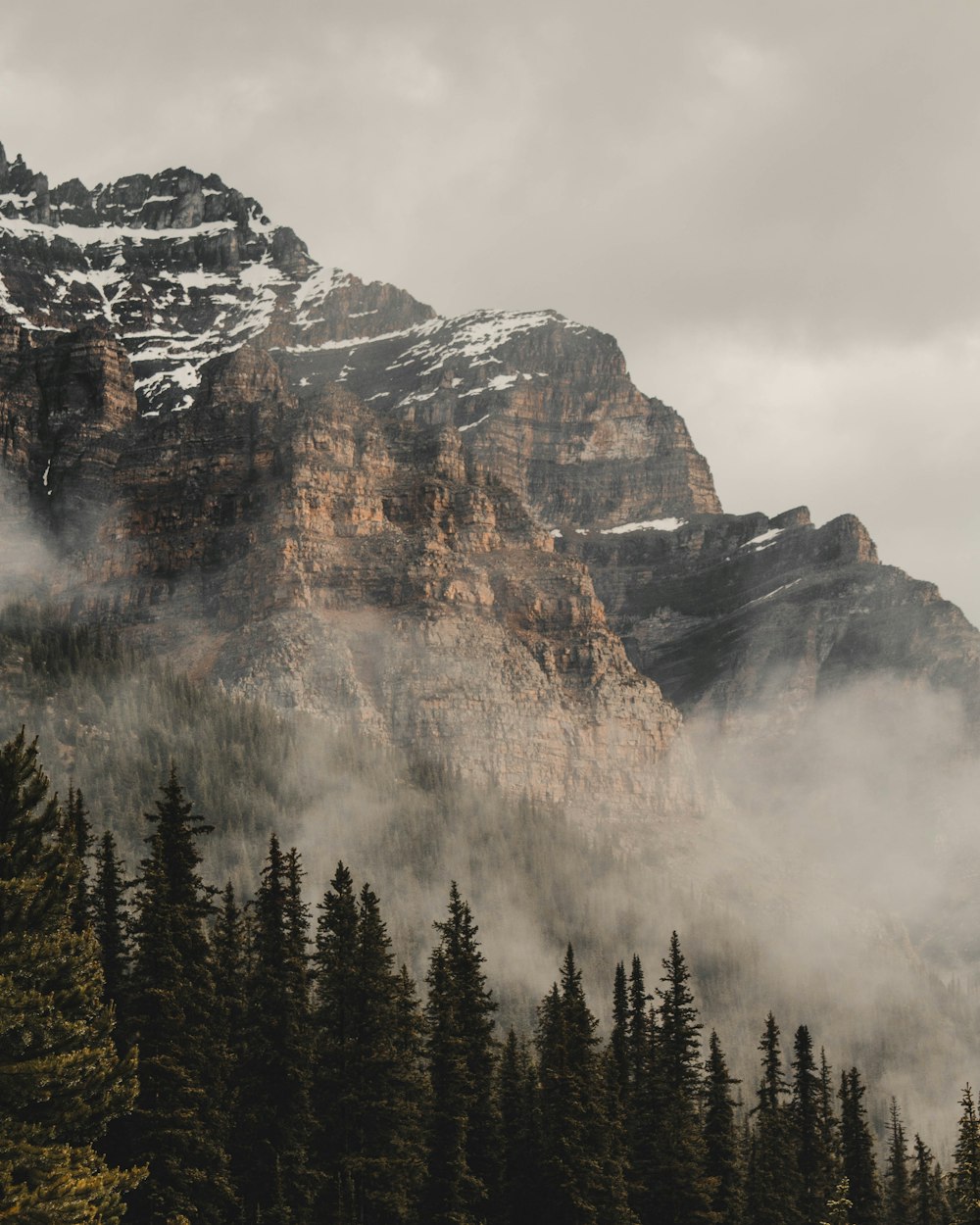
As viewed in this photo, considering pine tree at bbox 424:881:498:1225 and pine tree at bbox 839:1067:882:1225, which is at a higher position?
pine tree at bbox 424:881:498:1225

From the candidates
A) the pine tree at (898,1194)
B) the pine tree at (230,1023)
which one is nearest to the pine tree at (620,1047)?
the pine tree at (898,1194)

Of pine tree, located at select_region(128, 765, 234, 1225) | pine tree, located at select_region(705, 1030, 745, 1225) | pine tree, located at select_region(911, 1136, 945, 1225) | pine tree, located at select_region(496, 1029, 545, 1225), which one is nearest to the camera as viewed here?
pine tree, located at select_region(128, 765, 234, 1225)

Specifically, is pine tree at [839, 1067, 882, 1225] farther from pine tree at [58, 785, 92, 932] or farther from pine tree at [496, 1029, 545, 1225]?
pine tree at [58, 785, 92, 932]

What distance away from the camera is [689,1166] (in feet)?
261

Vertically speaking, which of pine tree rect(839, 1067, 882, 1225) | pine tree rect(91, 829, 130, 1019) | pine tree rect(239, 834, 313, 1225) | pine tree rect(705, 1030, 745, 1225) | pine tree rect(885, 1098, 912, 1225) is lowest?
pine tree rect(885, 1098, 912, 1225)

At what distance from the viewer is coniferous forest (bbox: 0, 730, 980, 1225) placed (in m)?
39.8

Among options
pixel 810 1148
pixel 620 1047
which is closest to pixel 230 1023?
pixel 620 1047

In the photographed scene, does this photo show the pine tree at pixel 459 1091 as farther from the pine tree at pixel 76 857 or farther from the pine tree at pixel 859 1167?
the pine tree at pixel 859 1167

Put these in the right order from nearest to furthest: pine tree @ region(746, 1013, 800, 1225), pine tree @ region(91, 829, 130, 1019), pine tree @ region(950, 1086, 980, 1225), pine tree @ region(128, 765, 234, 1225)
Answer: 1. pine tree @ region(128, 765, 234, 1225)
2. pine tree @ region(950, 1086, 980, 1225)
3. pine tree @ region(91, 829, 130, 1019)
4. pine tree @ region(746, 1013, 800, 1225)

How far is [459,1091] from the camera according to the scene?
71.1 meters

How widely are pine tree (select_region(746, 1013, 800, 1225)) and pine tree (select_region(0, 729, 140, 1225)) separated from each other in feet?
177

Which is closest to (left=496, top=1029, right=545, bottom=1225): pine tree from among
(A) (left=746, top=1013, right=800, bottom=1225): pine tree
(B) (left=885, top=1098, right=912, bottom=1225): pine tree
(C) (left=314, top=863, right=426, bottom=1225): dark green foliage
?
(C) (left=314, top=863, right=426, bottom=1225): dark green foliage

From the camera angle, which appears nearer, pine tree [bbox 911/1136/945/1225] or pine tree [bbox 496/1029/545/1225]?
pine tree [bbox 496/1029/545/1225]

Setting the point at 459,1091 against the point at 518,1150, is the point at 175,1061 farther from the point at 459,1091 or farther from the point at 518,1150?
the point at 518,1150
